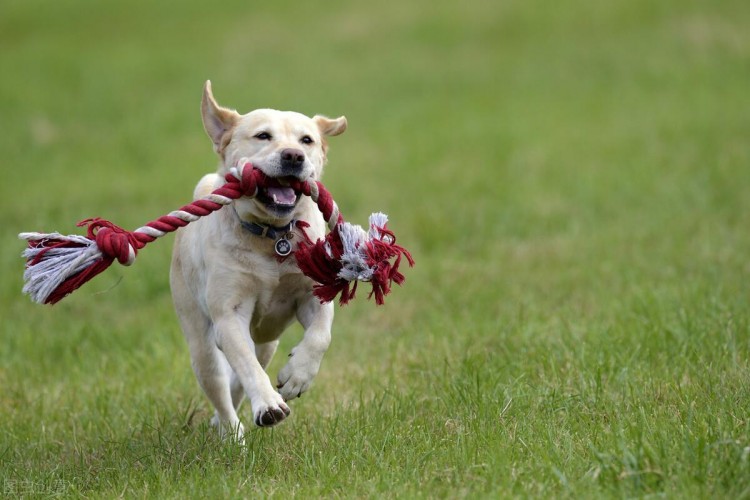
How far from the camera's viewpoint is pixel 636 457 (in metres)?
4.01

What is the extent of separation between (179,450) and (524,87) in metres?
12.9

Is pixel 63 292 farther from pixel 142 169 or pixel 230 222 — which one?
pixel 142 169

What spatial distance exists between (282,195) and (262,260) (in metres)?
0.34

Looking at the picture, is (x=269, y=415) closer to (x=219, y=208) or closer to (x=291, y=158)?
(x=219, y=208)

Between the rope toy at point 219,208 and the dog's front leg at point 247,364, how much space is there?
39 cm

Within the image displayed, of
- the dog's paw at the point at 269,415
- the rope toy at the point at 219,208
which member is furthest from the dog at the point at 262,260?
the rope toy at the point at 219,208

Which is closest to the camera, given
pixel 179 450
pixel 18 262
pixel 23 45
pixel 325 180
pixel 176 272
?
pixel 179 450

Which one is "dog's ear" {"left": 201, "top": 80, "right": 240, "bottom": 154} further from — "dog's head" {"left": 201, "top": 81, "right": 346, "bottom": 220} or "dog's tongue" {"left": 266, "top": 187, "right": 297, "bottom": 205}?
"dog's tongue" {"left": 266, "top": 187, "right": 297, "bottom": 205}

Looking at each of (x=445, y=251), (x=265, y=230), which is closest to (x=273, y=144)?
(x=265, y=230)

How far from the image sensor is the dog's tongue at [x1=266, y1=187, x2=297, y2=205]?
4.86 m

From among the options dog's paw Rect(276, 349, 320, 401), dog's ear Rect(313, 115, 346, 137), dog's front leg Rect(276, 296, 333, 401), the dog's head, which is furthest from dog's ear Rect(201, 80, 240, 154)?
dog's paw Rect(276, 349, 320, 401)

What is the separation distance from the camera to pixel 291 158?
4828 millimetres

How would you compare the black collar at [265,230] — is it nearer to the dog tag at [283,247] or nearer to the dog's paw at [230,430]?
the dog tag at [283,247]

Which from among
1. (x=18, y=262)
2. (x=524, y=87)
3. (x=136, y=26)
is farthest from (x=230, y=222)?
(x=136, y=26)
